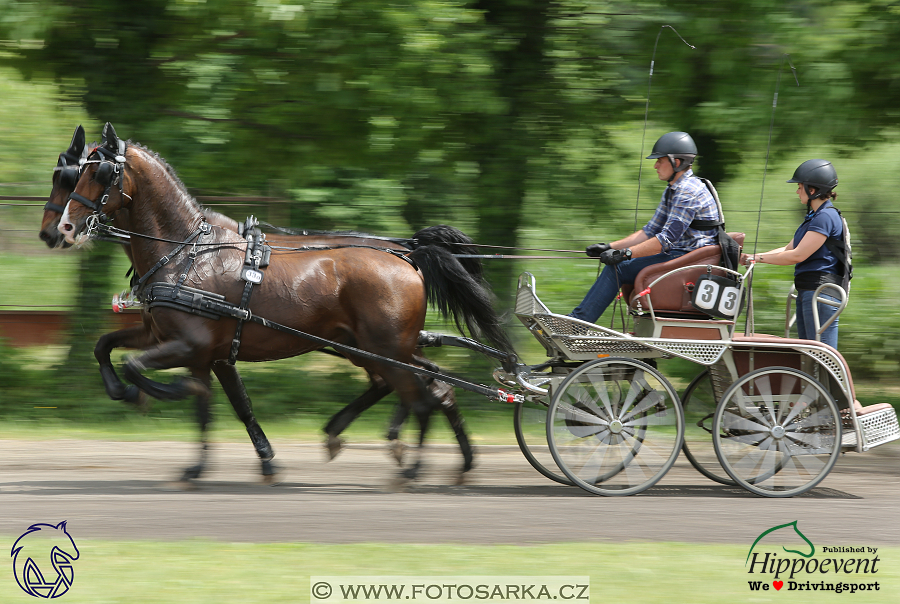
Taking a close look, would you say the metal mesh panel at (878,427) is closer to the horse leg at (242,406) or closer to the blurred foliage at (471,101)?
the blurred foliage at (471,101)

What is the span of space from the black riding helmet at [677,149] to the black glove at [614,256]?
0.62 meters

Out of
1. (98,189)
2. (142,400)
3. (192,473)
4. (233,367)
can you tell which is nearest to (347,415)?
(233,367)

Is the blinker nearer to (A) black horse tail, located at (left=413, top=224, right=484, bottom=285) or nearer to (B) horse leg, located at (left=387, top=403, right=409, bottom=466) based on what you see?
(A) black horse tail, located at (left=413, top=224, right=484, bottom=285)

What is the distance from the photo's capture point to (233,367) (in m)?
5.66

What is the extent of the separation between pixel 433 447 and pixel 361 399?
53.4 inches

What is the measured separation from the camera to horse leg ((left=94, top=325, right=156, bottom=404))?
517 cm

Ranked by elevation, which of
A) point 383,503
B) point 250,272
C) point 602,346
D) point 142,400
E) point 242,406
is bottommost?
point 383,503

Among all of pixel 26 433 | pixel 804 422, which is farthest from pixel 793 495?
pixel 26 433

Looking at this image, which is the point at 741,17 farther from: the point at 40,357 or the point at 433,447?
the point at 40,357

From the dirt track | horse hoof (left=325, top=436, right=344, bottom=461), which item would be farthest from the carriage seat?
horse hoof (left=325, top=436, right=344, bottom=461)

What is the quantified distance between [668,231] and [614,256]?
1.27ft

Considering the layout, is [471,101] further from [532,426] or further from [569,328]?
Result: [532,426]

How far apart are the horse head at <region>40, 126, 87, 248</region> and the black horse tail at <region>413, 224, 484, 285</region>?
220cm

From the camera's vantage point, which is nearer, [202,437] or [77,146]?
[77,146]
